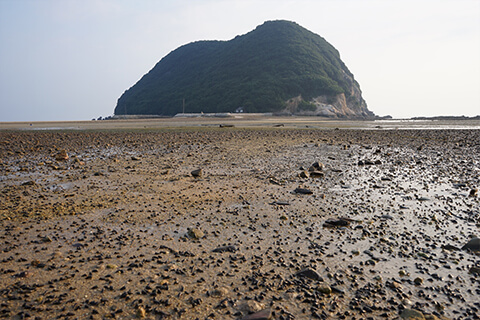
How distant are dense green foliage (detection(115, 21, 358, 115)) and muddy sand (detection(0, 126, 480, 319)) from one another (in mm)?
112530

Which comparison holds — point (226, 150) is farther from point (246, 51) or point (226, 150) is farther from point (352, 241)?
point (246, 51)

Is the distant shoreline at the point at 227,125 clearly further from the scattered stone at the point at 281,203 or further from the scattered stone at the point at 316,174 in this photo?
the scattered stone at the point at 281,203

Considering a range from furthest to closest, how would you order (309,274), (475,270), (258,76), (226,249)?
(258,76) → (226,249) → (475,270) → (309,274)

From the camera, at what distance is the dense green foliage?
13275 centimetres

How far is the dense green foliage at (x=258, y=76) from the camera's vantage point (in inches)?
5226

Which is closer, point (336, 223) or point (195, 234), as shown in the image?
point (195, 234)

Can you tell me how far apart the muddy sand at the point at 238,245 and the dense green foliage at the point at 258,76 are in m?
113

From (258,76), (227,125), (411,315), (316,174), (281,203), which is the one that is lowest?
(411,315)

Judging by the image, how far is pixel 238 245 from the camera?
241 inches

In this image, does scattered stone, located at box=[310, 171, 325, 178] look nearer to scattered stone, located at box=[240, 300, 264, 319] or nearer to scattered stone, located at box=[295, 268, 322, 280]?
scattered stone, located at box=[295, 268, 322, 280]

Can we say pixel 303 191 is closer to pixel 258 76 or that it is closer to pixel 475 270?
pixel 475 270

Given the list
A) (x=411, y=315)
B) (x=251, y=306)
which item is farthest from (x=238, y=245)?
(x=411, y=315)

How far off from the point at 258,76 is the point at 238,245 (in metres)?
145

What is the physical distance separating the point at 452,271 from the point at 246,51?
576 feet
